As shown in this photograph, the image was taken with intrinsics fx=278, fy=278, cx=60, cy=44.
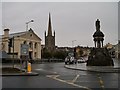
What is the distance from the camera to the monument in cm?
4503

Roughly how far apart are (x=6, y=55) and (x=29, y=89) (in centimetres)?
6556

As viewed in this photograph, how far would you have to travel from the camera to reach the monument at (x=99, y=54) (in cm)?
4503

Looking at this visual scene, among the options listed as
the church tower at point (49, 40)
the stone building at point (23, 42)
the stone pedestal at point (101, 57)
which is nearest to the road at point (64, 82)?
the stone pedestal at point (101, 57)

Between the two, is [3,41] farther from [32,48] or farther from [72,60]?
[72,60]

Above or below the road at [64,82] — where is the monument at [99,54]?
above

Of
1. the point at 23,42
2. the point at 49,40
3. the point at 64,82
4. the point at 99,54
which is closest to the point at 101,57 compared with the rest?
the point at 99,54

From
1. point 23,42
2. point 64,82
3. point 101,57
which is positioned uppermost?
point 23,42

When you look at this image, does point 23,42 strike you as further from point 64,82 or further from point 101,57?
point 64,82

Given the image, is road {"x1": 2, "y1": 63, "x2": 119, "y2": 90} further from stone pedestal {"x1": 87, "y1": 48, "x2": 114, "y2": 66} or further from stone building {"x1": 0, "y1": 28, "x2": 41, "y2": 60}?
stone building {"x1": 0, "y1": 28, "x2": 41, "y2": 60}

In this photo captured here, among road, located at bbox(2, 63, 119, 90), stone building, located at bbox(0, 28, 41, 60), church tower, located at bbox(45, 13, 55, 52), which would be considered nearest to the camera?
road, located at bbox(2, 63, 119, 90)

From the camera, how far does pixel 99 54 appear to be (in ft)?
147

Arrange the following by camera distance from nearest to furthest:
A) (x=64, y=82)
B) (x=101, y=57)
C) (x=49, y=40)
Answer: (x=64, y=82) → (x=101, y=57) → (x=49, y=40)

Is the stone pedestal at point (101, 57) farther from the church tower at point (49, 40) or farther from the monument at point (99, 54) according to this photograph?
the church tower at point (49, 40)

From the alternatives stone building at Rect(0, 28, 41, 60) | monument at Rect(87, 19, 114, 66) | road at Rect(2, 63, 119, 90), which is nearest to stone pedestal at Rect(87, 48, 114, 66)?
monument at Rect(87, 19, 114, 66)
